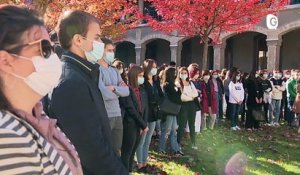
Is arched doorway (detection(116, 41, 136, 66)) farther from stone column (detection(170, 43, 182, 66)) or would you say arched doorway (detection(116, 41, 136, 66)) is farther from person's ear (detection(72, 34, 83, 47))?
person's ear (detection(72, 34, 83, 47))

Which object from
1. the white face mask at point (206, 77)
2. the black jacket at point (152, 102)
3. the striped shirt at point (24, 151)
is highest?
the striped shirt at point (24, 151)

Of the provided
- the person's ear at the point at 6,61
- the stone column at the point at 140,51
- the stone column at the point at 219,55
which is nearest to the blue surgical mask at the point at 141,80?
the person's ear at the point at 6,61

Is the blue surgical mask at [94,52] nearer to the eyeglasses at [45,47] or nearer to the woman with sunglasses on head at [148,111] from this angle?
the eyeglasses at [45,47]

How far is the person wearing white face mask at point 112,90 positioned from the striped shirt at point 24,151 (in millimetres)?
3090

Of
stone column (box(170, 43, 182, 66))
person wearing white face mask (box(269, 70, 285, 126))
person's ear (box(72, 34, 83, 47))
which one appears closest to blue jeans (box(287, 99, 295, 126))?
person wearing white face mask (box(269, 70, 285, 126))

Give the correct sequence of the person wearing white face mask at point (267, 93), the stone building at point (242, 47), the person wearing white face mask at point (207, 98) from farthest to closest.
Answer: the stone building at point (242, 47), the person wearing white face mask at point (267, 93), the person wearing white face mask at point (207, 98)

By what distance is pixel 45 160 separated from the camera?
1618 millimetres

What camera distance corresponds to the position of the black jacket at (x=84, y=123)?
2.64m

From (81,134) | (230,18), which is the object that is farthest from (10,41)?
(230,18)

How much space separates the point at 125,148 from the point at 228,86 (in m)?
7.79

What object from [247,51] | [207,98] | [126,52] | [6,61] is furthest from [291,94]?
[126,52]

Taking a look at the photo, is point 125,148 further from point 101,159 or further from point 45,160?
point 45,160

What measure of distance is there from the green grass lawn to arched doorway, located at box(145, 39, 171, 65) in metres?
18.6

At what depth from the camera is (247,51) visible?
26375 millimetres
